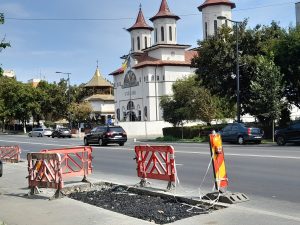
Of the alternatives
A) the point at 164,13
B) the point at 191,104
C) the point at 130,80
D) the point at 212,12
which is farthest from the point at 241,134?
the point at 164,13

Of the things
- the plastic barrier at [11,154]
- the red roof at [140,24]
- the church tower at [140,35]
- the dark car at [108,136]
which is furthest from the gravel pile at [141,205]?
the red roof at [140,24]

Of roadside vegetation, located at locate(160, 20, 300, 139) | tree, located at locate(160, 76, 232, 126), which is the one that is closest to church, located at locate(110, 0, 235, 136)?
tree, located at locate(160, 76, 232, 126)

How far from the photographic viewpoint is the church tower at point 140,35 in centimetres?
9625

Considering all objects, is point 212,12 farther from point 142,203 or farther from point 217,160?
point 142,203

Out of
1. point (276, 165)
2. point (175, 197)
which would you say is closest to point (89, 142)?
point (276, 165)

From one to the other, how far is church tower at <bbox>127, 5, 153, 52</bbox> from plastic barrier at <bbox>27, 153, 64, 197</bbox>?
278ft

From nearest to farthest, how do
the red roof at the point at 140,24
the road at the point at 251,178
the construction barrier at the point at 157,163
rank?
1. the road at the point at 251,178
2. the construction barrier at the point at 157,163
3. the red roof at the point at 140,24

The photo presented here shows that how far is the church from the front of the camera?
82.8 meters

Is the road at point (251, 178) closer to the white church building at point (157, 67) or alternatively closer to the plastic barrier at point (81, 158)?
the plastic barrier at point (81, 158)

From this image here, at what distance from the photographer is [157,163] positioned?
1154cm

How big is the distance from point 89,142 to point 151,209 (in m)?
27.9

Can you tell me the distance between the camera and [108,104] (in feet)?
338

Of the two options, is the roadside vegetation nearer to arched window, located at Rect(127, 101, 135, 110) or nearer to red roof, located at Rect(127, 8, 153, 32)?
arched window, located at Rect(127, 101, 135, 110)

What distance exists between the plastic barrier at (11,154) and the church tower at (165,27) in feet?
217
